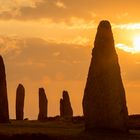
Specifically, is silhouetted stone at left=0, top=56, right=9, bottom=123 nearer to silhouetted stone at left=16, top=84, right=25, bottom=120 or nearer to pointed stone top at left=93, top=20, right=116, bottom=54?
pointed stone top at left=93, top=20, right=116, bottom=54

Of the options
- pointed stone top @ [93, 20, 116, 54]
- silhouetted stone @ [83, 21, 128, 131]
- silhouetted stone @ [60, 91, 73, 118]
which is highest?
pointed stone top @ [93, 20, 116, 54]

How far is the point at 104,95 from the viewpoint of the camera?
48.5m

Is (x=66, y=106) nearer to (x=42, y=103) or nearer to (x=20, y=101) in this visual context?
(x=42, y=103)

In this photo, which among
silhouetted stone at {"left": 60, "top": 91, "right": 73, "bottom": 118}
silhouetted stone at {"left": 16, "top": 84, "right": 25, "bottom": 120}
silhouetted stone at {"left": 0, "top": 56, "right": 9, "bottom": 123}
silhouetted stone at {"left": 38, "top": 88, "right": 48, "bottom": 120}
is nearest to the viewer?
silhouetted stone at {"left": 0, "top": 56, "right": 9, "bottom": 123}

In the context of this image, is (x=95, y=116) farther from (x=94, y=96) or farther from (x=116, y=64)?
(x=116, y=64)

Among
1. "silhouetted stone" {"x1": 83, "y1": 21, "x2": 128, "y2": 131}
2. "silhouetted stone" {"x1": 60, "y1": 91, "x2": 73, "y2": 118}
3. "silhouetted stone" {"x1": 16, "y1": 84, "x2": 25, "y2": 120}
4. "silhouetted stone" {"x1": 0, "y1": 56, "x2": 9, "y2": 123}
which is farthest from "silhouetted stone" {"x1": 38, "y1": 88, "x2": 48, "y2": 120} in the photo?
"silhouetted stone" {"x1": 83, "y1": 21, "x2": 128, "y2": 131}

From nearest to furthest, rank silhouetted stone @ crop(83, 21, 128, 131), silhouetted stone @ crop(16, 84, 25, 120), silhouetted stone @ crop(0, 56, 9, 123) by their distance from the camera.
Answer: silhouetted stone @ crop(83, 21, 128, 131) < silhouetted stone @ crop(0, 56, 9, 123) < silhouetted stone @ crop(16, 84, 25, 120)

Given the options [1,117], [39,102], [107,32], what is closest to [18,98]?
[39,102]

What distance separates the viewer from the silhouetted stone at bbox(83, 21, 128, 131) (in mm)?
48156

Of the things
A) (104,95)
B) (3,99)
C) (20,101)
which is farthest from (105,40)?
(20,101)

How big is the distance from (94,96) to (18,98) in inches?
1397

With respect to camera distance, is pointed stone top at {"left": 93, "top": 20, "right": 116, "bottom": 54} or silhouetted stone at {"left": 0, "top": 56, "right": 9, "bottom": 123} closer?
pointed stone top at {"left": 93, "top": 20, "right": 116, "bottom": 54}

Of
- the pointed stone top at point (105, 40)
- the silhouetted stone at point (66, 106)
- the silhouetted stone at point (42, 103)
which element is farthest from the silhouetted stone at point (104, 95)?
the silhouetted stone at point (66, 106)

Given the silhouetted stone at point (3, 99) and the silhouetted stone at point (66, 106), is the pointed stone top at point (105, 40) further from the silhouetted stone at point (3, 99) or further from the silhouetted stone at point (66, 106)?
the silhouetted stone at point (66, 106)
